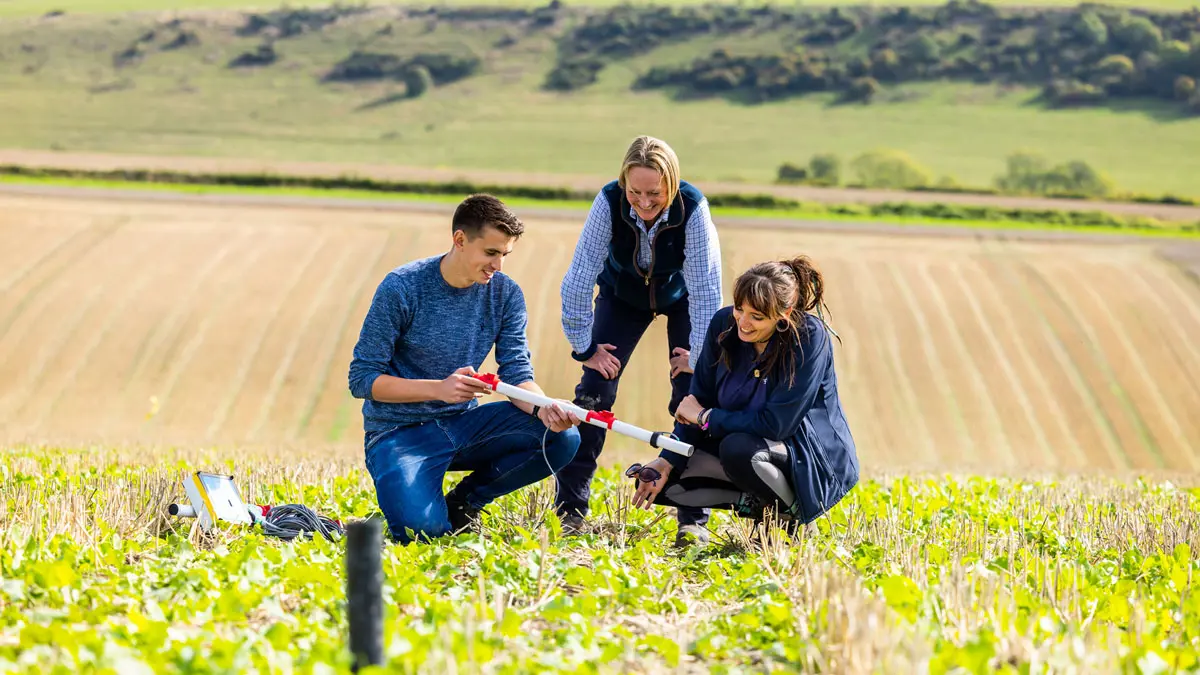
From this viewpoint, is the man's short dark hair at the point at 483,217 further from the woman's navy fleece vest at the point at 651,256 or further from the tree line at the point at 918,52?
the tree line at the point at 918,52

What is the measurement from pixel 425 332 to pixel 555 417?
73 cm

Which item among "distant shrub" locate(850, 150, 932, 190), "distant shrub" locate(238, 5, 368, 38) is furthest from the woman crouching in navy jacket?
"distant shrub" locate(238, 5, 368, 38)

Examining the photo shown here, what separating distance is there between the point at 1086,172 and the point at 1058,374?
36.0 m

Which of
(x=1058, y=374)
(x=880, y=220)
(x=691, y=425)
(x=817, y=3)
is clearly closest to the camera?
(x=691, y=425)

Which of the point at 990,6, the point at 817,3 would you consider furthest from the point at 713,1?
the point at 990,6

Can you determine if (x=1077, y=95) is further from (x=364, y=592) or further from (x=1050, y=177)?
(x=364, y=592)

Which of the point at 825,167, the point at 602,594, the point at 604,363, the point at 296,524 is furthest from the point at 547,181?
the point at 602,594

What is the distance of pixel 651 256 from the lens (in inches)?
242

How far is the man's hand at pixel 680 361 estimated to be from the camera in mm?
6367

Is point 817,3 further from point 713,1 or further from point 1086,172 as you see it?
point 1086,172

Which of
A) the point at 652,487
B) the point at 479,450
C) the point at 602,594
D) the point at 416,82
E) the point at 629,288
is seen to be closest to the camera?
the point at 602,594

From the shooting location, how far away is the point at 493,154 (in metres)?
56.0

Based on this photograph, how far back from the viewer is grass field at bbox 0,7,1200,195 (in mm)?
54594

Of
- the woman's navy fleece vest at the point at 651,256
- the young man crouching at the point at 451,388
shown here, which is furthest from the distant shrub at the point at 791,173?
the young man crouching at the point at 451,388
